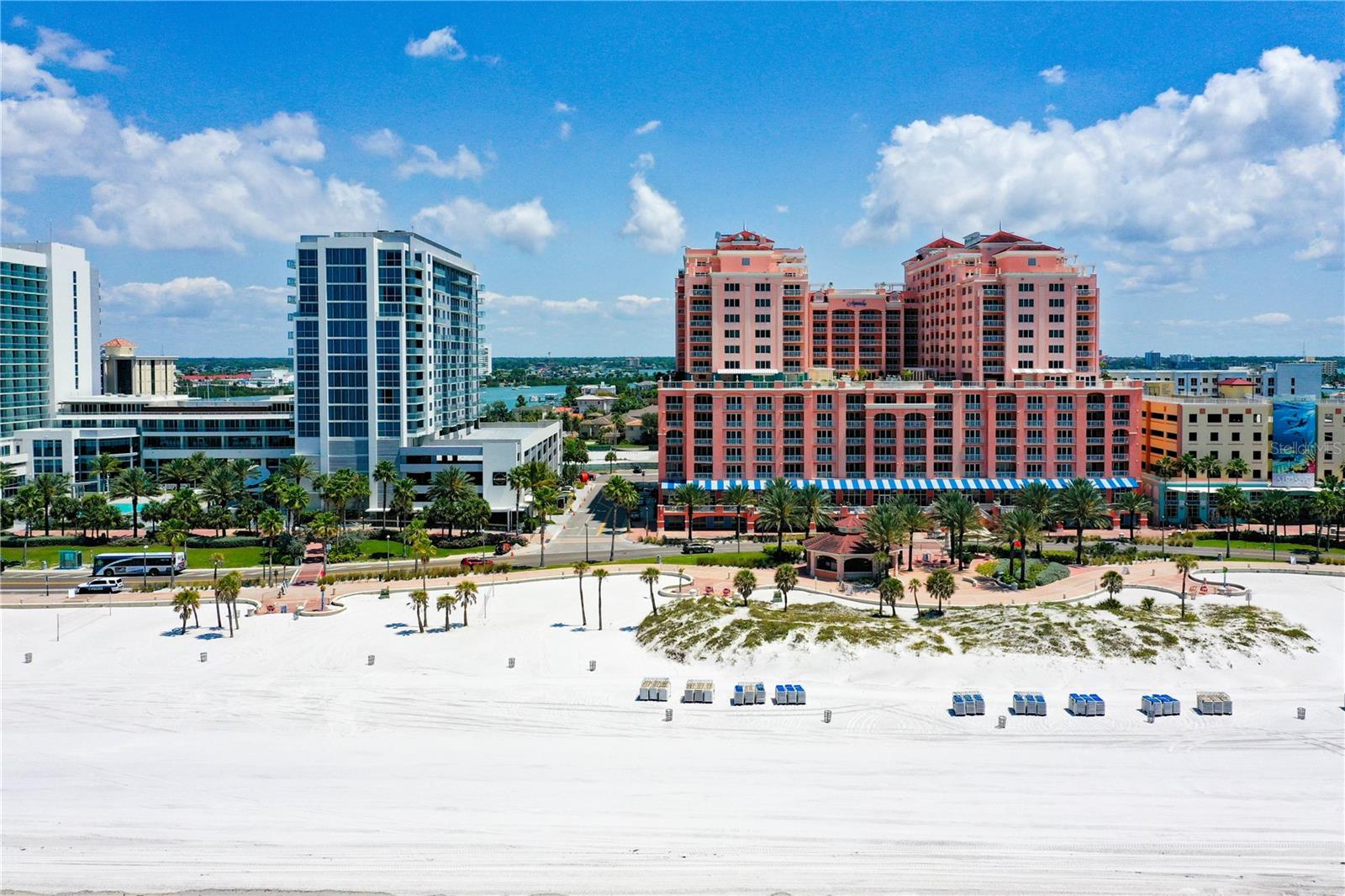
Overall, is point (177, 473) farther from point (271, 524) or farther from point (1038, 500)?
point (1038, 500)

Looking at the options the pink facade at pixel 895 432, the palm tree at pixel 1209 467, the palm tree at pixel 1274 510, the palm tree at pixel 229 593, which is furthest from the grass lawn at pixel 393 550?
the palm tree at pixel 1209 467

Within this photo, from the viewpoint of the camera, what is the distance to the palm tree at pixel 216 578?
75625 millimetres

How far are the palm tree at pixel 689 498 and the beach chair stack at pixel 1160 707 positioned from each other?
54998 millimetres

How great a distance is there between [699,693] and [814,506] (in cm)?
4418

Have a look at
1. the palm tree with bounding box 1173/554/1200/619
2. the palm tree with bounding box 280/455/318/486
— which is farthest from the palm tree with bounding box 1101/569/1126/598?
the palm tree with bounding box 280/455/318/486

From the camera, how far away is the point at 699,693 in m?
59.1

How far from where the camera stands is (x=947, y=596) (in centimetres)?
7431

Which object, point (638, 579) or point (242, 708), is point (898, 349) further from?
point (242, 708)

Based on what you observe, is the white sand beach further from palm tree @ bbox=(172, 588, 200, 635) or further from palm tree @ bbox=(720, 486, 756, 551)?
palm tree @ bbox=(720, 486, 756, 551)

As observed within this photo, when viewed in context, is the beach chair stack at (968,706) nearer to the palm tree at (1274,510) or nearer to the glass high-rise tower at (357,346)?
the palm tree at (1274,510)

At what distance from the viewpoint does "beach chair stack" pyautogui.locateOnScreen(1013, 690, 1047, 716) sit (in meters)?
56.6

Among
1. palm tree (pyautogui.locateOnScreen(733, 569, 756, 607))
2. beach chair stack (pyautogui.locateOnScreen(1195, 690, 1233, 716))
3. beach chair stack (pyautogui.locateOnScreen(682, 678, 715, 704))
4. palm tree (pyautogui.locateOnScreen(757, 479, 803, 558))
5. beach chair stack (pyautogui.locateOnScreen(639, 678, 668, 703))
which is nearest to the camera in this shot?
beach chair stack (pyautogui.locateOnScreen(1195, 690, 1233, 716))

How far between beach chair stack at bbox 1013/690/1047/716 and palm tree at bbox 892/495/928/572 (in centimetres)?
2896

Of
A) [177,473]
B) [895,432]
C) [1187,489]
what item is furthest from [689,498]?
[177,473]
